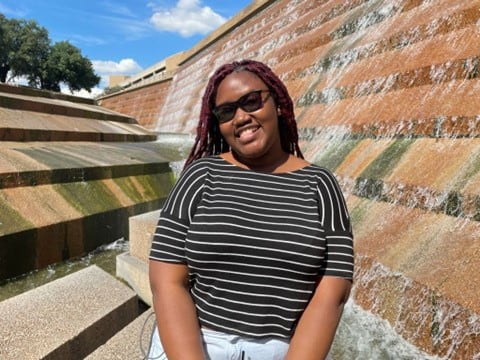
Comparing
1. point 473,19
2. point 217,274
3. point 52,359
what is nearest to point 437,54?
point 473,19

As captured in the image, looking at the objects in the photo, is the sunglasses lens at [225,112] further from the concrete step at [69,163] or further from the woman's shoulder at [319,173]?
the concrete step at [69,163]

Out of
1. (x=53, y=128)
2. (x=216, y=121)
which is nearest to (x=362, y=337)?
(x=216, y=121)

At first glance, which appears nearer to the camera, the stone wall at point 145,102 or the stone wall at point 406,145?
the stone wall at point 406,145

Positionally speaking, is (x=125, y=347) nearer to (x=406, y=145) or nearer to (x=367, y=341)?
(x=367, y=341)

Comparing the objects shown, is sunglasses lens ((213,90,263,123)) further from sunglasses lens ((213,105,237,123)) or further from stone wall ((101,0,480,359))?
stone wall ((101,0,480,359))

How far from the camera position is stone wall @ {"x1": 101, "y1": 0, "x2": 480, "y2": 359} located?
9.15 ft

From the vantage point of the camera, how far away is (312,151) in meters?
5.77

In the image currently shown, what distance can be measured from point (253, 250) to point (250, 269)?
73 mm

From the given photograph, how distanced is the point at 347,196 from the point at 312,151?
4.79 ft

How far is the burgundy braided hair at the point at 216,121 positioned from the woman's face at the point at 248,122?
1.6 inches

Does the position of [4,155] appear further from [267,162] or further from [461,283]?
[461,283]

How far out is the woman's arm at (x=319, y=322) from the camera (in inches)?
58.8

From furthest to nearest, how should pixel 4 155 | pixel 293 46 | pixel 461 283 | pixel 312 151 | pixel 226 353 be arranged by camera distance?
pixel 293 46
pixel 312 151
pixel 4 155
pixel 461 283
pixel 226 353

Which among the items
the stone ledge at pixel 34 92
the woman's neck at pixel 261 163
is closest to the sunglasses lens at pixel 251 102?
the woman's neck at pixel 261 163
